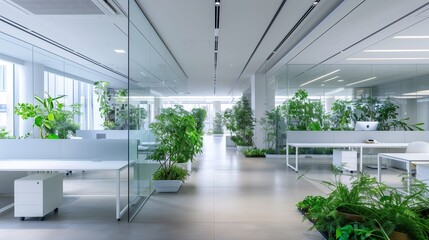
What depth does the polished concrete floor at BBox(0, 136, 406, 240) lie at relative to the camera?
10.8 feet

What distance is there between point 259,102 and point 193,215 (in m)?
8.31

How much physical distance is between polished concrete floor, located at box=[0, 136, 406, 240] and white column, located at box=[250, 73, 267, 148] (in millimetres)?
5451

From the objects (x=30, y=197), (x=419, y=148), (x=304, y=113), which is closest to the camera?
(x=30, y=197)

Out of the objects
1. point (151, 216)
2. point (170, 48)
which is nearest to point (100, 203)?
point (151, 216)

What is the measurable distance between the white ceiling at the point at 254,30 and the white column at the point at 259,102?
9.24 feet

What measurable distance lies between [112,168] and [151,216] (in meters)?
0.91

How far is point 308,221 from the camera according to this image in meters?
3.70

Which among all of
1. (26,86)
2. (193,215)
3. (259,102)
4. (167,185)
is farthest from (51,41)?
(259,102)

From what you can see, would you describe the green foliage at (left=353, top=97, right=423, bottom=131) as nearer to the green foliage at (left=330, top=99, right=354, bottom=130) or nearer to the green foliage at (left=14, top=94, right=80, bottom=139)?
the green foliage at (left=330, top=99, right=354, bottom=130)

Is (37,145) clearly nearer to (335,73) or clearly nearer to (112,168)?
(112,168)

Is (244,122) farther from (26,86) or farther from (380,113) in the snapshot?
(26,86)

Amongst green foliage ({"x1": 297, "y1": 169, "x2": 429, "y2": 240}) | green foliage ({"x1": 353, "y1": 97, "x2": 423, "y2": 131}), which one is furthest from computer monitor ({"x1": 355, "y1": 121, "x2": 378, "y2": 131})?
green foliage ({"x1": 297, "y1": 169, "x2": 429, "y2": 240})

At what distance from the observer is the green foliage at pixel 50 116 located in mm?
5918

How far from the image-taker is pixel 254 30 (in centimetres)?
589
